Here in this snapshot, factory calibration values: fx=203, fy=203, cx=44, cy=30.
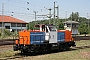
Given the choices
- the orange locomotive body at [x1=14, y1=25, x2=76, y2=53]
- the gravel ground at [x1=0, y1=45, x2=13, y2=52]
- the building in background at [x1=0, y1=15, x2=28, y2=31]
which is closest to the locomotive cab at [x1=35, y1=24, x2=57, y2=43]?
the orange locomotive body at [x1=14, y1=25, x2=76, y2=53]

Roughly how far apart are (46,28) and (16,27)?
67.1 m

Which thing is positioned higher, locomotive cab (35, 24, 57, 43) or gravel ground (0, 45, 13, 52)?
locomotive cab (35, 24, 57, 43)

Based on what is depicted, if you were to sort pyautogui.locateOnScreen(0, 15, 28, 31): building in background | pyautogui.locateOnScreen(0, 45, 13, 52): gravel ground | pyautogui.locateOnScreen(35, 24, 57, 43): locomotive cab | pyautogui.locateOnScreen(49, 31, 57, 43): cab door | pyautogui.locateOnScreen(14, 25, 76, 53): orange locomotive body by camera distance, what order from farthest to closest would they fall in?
pyautogui.locateOnScreen(0, 15, 28, 31): building in background
pyautogui.locateOnScreen(0, 45, 13, 52): gravel ground
pyautogui.locateOnScreen(49, 31, 57, 43): cab door
pyautogui.locateOnScreen(35, 24, 57, 43): locomotive cab
pyautogui.locateOnScreen(14, 25, 76, 53): orange locomotive body

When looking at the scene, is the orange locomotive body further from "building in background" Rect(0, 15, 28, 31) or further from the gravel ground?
"building in background" Rect(0, 15, 28, 31)

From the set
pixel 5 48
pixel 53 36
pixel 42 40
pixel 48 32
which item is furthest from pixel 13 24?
pixel 42 40

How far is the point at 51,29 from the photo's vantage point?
1947cm

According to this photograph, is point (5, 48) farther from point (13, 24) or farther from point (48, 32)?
point (13, 24)

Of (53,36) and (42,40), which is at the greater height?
(53,36)

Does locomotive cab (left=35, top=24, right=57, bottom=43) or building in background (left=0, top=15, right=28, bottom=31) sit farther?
building in background (left=0, top=15, right=28, bottom=31)

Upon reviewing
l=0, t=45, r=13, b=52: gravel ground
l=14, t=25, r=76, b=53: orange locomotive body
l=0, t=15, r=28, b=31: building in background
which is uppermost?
l=0, t=15, r=28, b=31: building in background

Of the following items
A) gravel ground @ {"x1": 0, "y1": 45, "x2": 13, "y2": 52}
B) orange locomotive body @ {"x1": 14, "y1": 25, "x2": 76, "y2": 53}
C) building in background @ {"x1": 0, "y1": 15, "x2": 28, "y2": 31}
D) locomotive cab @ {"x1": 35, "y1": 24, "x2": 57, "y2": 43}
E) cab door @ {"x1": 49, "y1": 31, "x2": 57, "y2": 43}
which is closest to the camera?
orange locomotive body @ {"x1": 14, "y1": 25, "x2": 76, "y2": 53}

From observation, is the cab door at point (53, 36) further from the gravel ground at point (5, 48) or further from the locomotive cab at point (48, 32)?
the gravel ground at point (5, 48)

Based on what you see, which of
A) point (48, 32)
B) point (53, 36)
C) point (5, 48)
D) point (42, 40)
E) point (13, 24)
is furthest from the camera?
point (13, 24)

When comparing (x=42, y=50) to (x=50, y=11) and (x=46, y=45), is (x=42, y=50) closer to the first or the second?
(x=46, y=45)
